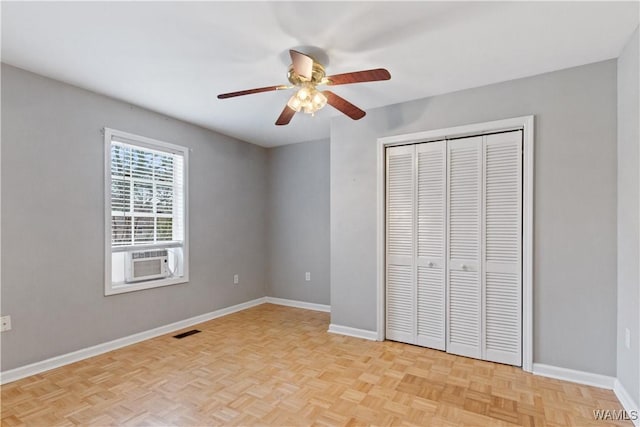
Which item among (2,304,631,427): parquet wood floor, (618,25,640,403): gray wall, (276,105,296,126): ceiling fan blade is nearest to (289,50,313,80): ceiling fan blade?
(276,105,296,126): ceiling fan blade

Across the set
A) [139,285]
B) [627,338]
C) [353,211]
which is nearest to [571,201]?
[627,338]

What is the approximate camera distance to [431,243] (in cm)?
325

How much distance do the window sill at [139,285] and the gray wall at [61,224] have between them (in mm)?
60

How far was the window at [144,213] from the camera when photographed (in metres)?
3.30

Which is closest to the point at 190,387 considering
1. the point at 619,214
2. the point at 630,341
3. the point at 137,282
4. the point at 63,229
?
the point at 137,282

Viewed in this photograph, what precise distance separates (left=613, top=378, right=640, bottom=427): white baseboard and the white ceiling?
7.82 feet

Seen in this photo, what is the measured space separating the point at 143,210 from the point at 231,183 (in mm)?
1341

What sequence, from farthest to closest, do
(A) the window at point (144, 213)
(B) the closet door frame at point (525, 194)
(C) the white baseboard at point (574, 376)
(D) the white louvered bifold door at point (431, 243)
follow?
1. (A) the window at point (144, 213)
2. (D) the white louvered bifold door at point (431, 243)
3. (B) the closet door frame at point (525, 194)
4. (C) the white baseboard at point (574, 376)

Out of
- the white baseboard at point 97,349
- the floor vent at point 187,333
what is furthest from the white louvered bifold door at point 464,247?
the white baseboard at point 97,349

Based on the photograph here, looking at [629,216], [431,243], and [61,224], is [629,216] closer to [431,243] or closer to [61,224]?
[431,243]

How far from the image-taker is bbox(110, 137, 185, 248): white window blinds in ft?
11.0

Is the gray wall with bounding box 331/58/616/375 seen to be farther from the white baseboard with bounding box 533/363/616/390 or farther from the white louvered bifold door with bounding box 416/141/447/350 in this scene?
the white louvered bifold door with bounding box 416/141/447/350

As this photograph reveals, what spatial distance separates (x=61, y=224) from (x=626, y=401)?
450 centimetres

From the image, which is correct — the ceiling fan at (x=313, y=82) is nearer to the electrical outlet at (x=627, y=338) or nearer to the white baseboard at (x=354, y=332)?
the white baseboard at (x=354, y=332)
